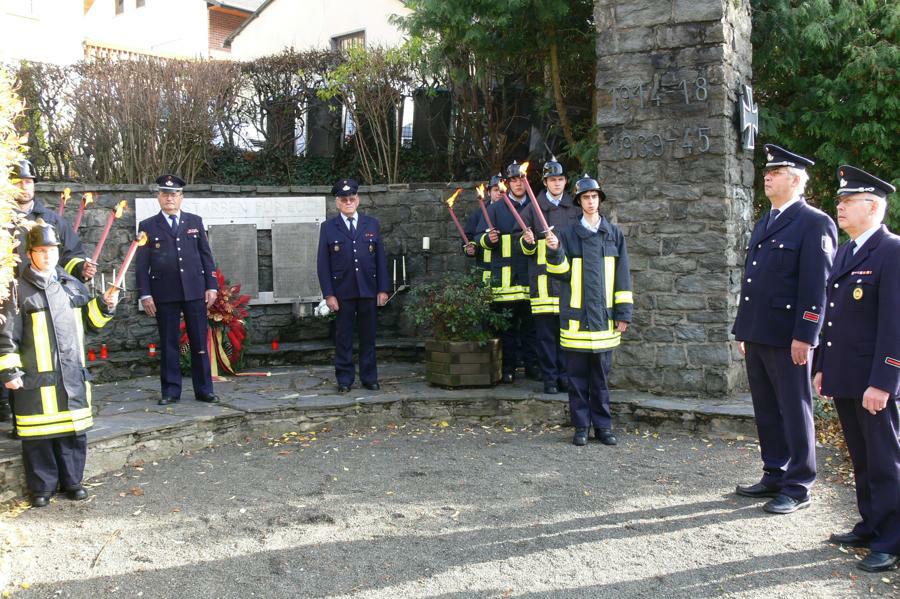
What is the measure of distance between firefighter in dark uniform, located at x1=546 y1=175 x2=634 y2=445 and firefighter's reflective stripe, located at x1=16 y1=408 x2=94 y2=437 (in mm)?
3744

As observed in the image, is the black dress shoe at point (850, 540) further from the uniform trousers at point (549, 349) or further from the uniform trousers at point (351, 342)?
the uniform trousers at point (351, 342)

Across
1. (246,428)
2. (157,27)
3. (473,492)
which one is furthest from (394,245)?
(157,27)

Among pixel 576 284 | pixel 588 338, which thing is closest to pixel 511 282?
pixel 576 284

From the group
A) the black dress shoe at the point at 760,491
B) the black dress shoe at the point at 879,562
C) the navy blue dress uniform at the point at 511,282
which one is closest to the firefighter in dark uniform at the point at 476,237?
the navy blue dress uniform at the point at 511,282

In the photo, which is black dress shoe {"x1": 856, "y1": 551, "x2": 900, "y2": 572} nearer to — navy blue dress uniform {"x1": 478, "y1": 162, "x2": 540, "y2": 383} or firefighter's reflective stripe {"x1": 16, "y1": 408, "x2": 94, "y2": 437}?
navy blue dress uniform {"x1": 478, "y1": 162, "x2": 540, "y2": 383}

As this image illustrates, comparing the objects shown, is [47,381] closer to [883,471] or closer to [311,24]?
[883,471]

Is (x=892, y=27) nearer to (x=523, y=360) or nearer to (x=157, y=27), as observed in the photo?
(x=523, y=360)

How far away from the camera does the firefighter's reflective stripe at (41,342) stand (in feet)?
18.4

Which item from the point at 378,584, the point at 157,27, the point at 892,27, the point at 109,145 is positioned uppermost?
the point at 157,27

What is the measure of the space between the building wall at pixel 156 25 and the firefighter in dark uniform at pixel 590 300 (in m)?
20.2

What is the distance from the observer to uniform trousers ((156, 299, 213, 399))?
775 centimetres

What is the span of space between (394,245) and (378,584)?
22.3ft

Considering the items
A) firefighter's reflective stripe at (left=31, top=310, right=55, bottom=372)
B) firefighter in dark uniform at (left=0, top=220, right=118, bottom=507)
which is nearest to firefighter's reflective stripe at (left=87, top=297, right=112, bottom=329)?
firefighter in dark uniform at (left=0, top=220, right=118, bottom=507)

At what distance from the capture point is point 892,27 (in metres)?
8.74
